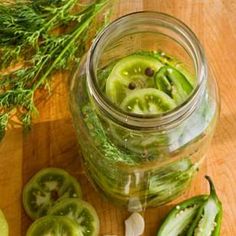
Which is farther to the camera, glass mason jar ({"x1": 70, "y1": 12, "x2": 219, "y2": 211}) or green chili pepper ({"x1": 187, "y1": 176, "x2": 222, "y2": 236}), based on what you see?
green chili pepper ({"x1": 187, "y1": 176, "x2": 222, "y2": 236})

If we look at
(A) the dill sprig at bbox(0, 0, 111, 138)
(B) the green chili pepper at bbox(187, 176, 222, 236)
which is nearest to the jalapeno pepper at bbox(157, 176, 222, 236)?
(B) the green chili pepper at bbox(187, 176, 222, 236)

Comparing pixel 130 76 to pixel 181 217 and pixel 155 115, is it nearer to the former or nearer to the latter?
pixel 155 115

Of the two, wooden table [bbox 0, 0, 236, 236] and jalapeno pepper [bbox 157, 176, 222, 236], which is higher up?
wooden table [bbox 0, 0, 236, 236]

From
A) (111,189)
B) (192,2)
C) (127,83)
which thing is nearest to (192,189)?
(111,189)

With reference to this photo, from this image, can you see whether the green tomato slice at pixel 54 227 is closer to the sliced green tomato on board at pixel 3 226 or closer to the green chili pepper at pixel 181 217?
the sliced green tomato on board at pixel 3 226

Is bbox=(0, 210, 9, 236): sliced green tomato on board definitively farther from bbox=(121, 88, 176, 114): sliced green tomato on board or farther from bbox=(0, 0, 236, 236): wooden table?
bbox=(121, 88, 176, 114): sliced green tomato on board

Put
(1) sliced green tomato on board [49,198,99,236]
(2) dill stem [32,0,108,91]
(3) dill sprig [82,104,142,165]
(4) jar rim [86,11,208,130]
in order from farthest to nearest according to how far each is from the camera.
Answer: (2) dill stem [32,0,108,91], (1) sliced green tomato on board [49,198,99,236], (3) dill sprig [82,104,142,165], (4) jar rim [86,11,208,130]

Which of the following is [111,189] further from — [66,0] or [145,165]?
[66,0]

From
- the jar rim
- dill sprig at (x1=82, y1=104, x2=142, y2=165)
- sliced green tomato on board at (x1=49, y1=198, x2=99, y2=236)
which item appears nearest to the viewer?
the jar rim
